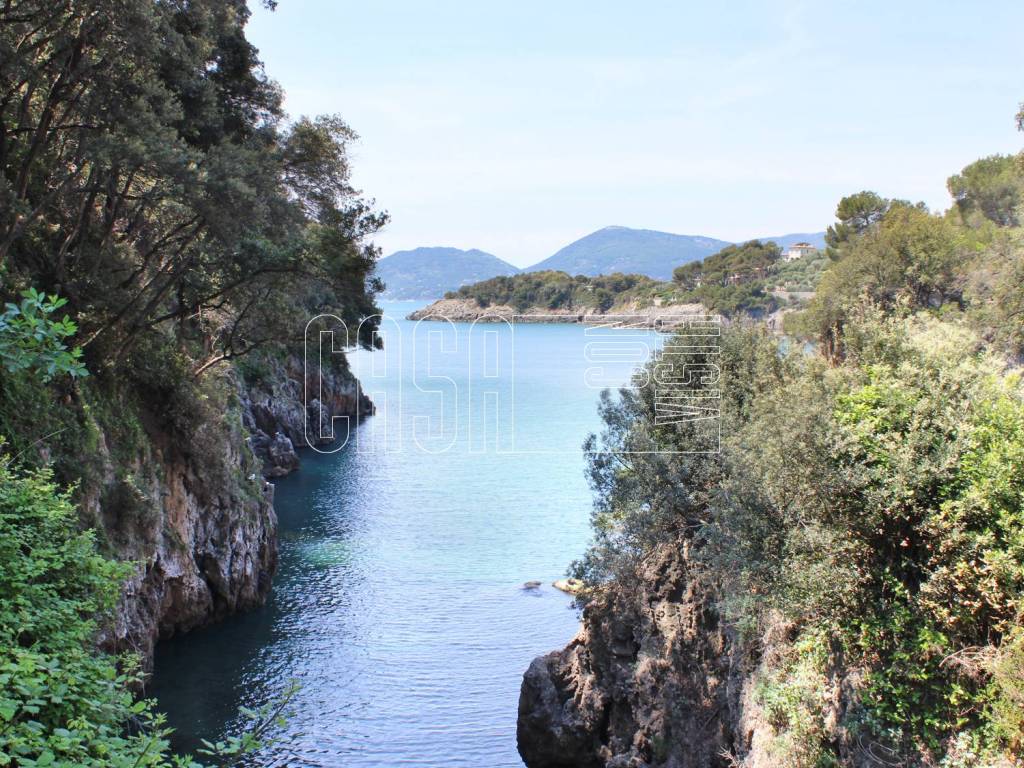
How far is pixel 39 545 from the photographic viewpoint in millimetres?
11336

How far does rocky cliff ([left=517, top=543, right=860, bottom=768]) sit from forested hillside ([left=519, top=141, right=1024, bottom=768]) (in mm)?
51

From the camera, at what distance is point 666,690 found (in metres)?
20.3

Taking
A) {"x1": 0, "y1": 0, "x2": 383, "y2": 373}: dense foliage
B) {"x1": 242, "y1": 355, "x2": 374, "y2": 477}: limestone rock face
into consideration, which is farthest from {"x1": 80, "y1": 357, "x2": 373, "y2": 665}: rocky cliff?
{"x1": 242, "y1": 355, "x2": 374, "y2": 477}: limestone rock face

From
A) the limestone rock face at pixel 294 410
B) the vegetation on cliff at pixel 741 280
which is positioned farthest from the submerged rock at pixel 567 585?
the vegetation on cliff at pixel 741 280

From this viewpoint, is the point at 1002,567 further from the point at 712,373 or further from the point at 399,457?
the point at 399,457

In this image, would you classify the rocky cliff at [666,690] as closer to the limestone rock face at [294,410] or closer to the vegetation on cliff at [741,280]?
the limestone rock face at [294,410]

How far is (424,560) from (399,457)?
74.5 feet

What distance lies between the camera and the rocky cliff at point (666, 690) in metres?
15.4

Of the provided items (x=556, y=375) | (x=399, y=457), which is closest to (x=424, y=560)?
(x=399, y=457)

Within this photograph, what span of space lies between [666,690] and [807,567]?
22.8ft

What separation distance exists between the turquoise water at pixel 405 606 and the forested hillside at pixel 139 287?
7.82 feet

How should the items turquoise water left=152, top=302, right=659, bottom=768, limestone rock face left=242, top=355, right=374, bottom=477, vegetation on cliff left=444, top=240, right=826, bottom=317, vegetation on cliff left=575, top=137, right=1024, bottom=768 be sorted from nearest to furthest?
vegetation on cliff left=575, top=137, right=1024, bottom=768 < turquoise water left=152, top=302, right=659, bottom=768 < limestone rock face left=242, top=355, right=374, bottom=477 < vegetation on cliff left=444, top=240, right=826, bottom=317

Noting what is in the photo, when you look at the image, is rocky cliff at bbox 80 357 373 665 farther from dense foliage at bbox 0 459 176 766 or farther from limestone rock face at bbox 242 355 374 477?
limestone rock face at bbox 242 355 374 477

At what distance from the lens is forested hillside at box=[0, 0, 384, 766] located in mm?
11859
